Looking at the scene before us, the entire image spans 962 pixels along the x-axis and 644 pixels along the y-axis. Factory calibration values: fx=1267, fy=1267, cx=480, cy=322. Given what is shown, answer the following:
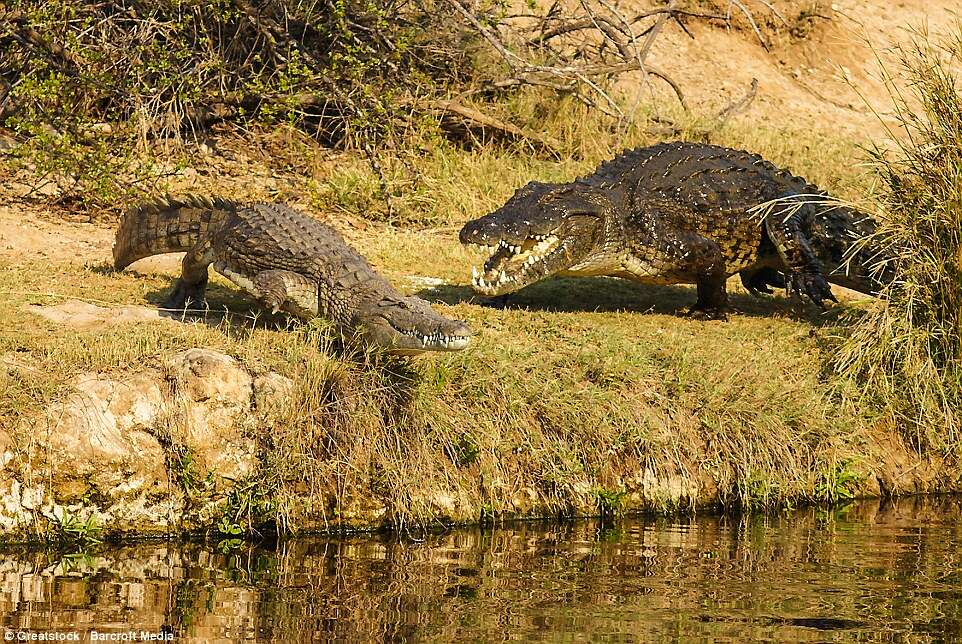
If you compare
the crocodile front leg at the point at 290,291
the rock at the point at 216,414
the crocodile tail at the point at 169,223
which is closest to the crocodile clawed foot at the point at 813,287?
the crocodile front leg at the point at 290,291

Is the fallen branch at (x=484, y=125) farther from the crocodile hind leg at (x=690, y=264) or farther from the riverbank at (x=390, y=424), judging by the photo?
the riverbank at (x=390, y=424)

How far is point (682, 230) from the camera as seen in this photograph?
846cm

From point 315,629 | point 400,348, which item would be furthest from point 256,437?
point 315,629

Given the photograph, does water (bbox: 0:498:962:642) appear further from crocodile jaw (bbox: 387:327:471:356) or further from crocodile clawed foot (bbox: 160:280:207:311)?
crocodile clawed foot (bbox: 160:280:207:311)

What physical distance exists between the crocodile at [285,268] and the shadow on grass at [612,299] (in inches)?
60.5

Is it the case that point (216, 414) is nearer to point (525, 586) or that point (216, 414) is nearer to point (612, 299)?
point (525, 586)

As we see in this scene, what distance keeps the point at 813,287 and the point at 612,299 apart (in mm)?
1391

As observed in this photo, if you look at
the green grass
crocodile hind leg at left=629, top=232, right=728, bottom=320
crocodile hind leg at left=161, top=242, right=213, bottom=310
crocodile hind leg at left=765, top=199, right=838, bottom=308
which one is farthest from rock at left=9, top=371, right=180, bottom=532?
crocodile hind leg at left=765, top=199, right=838, bottom=308

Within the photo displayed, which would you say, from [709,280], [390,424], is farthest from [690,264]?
[390,424]

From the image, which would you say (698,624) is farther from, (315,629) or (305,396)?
(305,396)

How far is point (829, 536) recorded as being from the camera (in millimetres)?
6074

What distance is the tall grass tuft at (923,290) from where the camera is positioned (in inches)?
283

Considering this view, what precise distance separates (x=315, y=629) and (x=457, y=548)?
1385 mm

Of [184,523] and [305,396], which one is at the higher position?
[305,396]
